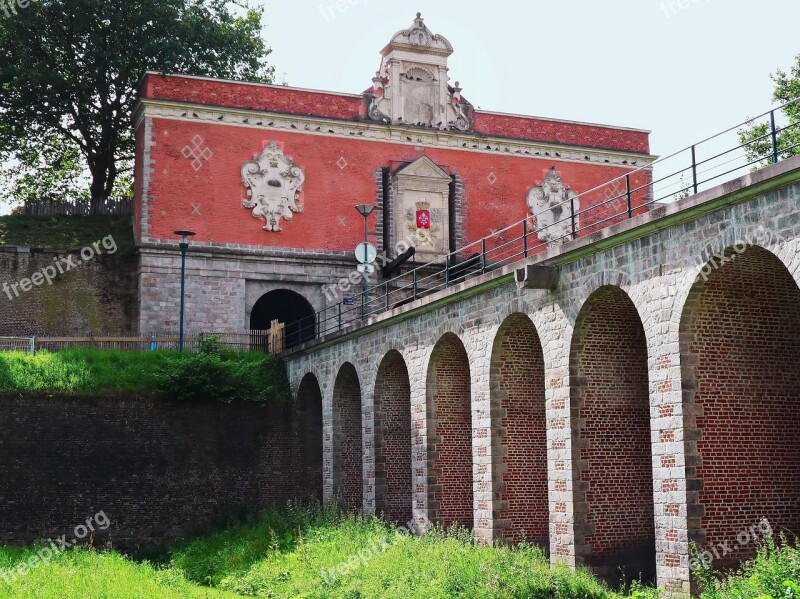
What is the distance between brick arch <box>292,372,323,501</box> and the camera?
27125 millimetres

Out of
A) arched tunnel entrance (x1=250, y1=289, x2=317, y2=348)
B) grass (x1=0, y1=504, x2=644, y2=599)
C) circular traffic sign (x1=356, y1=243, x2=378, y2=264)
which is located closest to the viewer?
grass (x1=0, y1=504, x2=644, y2=599)

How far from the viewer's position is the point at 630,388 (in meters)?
16.5

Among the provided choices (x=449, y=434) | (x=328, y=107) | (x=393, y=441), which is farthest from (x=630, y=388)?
(x=328, y=107)

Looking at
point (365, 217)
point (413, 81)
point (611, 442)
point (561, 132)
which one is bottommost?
point (611, 442)

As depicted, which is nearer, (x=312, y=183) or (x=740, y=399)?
(x=740, y=399)

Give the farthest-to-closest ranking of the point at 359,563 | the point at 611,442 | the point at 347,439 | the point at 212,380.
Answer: the point at 212,380 → the point at 347,439 → the point at 359,563 → the point at 611,442

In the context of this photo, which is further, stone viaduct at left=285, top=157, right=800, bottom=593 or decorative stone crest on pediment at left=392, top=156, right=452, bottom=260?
decorative stone crest on pediment at left=392, top=156, right=452, bottom=260

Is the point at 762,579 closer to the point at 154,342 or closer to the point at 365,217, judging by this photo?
the point at 365,217

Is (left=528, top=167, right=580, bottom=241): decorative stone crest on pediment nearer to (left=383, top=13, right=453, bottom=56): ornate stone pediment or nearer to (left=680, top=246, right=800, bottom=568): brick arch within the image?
(left=383, top=13, right=453, bottom=56): ornate stone pediment

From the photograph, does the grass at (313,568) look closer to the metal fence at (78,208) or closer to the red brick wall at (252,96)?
the red brick wall at (252,96)

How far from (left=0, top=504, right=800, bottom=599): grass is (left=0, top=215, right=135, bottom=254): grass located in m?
12.3

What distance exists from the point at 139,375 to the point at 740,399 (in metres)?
16.8

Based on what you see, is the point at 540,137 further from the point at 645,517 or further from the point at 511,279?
the point at 645,517

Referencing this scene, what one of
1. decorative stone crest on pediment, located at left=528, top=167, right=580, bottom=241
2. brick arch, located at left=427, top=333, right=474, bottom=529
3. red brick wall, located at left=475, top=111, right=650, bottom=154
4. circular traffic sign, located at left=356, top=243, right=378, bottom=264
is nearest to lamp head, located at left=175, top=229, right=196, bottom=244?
circular traffic sign, located at left=356, top=243, right=378, bottom=264
